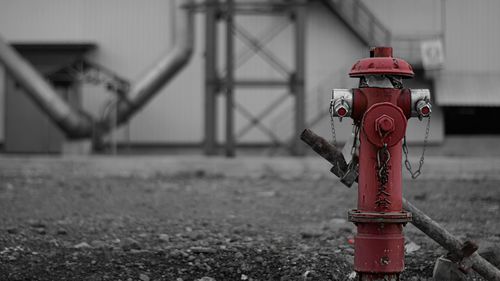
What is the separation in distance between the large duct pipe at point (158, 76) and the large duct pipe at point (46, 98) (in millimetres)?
752

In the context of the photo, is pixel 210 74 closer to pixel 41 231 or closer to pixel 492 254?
pixel 41 231

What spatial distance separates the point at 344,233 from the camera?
816cm

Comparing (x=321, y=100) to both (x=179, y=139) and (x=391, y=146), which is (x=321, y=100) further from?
(x=391, y=146)

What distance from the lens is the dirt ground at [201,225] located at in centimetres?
629

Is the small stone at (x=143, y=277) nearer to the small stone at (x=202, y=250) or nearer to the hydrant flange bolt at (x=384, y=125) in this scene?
the small stone at (x=202, y=250)

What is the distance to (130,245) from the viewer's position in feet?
24.1

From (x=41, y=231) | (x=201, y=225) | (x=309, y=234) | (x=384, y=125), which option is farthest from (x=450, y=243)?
(x=41, y=231)

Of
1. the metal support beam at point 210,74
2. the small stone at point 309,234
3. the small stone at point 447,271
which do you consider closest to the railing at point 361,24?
the metal support beam at point 210,74

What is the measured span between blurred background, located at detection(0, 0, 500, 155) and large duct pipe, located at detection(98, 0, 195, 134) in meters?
0.04

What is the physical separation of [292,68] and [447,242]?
21.6 meters

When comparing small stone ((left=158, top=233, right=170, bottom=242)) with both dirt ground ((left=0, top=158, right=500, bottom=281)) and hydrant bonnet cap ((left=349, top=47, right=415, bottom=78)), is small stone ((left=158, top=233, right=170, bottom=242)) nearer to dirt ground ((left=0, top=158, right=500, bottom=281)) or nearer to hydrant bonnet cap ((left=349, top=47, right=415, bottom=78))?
dirt ground ((left=0, top=158, right=500, bottom=281))

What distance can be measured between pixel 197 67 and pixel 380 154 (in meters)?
23.3

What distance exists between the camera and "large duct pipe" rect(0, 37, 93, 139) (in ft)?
81.9

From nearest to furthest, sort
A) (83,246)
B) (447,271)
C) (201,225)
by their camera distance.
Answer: (447,271) → (83,246) → (201,225)
